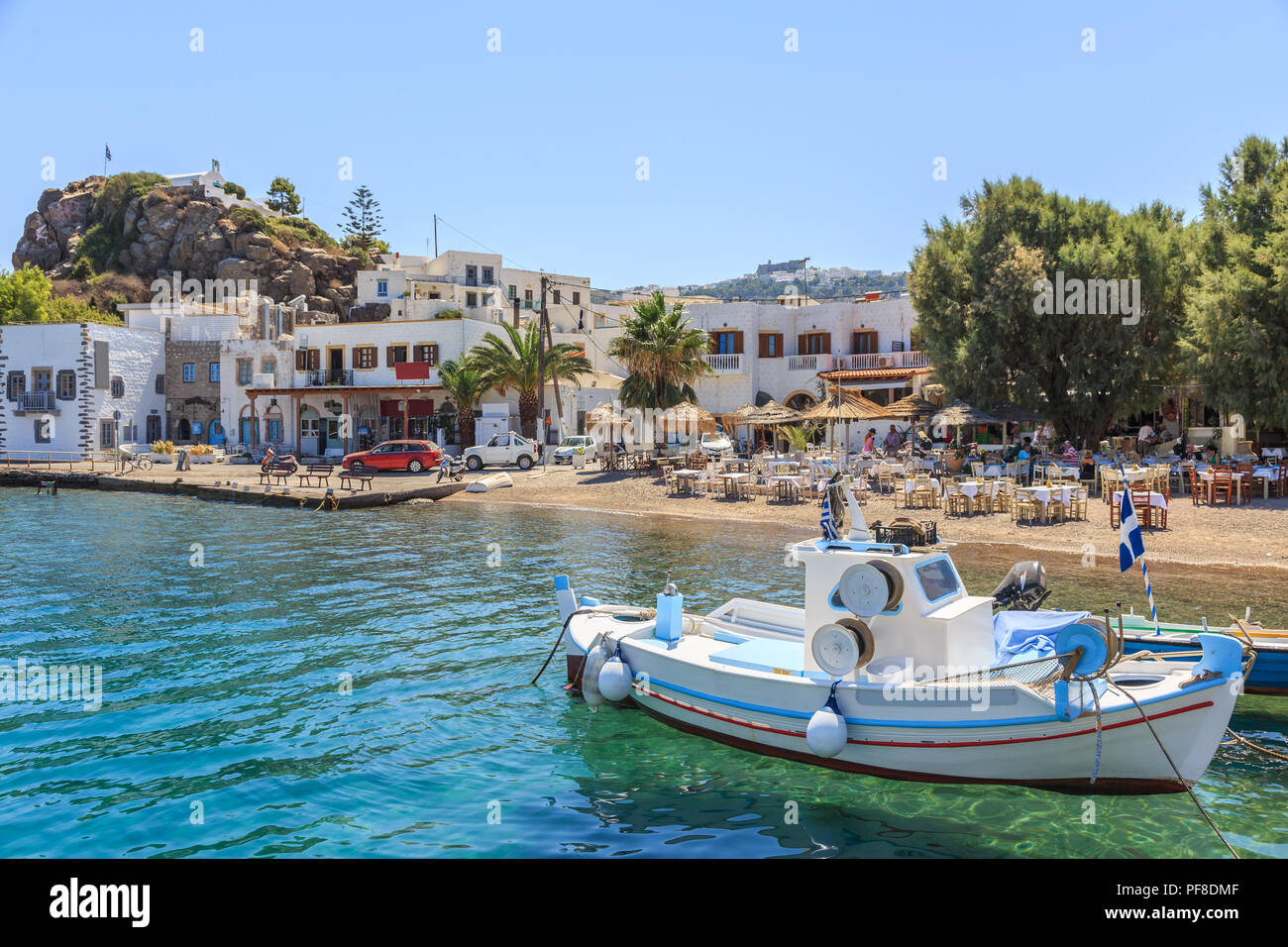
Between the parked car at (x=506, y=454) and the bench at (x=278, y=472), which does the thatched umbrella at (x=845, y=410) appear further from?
the bench at (x=278, y=472)

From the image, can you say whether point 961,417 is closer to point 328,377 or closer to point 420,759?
point 420,759

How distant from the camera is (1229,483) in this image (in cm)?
2292

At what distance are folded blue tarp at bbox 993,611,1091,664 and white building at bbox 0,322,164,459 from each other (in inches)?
2019

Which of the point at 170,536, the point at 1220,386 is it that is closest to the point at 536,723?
the point at 170,536

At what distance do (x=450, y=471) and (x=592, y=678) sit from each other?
28.3m

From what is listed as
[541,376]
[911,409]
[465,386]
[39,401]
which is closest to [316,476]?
[465,386]

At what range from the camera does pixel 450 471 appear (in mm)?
37719

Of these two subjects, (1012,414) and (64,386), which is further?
(64,386)

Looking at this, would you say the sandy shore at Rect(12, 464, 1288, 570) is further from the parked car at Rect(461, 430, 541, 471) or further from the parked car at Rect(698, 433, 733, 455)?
the parked car at Rect(698, 433, 733, 455)

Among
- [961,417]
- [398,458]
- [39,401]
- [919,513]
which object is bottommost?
[919,513]

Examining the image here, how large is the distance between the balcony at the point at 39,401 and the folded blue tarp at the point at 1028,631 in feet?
176
